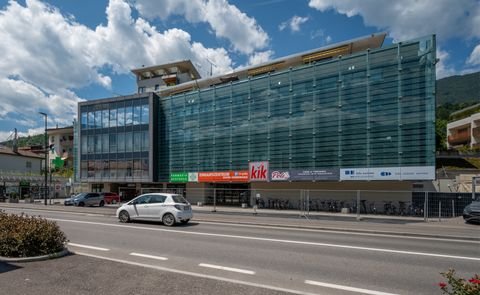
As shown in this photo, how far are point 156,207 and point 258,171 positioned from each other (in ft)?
55.1

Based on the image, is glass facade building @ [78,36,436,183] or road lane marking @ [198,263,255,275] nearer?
road lane marking @ [198,263,255,275]

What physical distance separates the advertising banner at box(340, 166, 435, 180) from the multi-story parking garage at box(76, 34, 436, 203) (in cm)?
7

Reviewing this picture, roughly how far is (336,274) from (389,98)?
22004 millimetres

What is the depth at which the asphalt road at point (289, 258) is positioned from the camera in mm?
6379

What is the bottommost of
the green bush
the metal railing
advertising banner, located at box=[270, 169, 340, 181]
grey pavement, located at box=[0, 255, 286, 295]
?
the metal railing

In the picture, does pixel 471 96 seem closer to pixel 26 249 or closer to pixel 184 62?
pixel 184 62

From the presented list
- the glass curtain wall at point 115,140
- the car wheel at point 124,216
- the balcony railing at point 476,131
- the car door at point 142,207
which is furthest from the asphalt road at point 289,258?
the balcony railing at point 476,131

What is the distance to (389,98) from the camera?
84.6 feet

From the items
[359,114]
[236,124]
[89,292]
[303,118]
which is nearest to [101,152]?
[236,124]

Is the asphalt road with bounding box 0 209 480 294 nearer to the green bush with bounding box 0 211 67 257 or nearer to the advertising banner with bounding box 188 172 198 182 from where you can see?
the green bush with bounding box 0 211 67 257

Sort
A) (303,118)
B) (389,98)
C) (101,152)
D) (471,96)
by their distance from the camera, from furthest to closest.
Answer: (471,96) → (101,152) → (303,118) → (389,98)

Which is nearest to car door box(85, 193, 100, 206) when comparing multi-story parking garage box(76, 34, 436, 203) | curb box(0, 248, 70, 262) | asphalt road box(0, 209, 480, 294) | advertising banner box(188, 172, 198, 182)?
multi-story parking garage box(76, 34, 436, 203)

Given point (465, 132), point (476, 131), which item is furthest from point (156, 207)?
point (465, 132)

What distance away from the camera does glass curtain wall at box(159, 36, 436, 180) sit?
24828 mm
